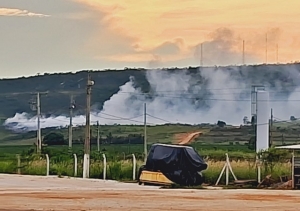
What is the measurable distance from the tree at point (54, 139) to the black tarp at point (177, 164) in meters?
62.2

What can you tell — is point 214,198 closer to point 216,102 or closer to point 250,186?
point 250,186

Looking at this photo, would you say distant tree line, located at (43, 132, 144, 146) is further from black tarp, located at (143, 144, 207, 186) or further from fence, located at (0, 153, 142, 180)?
black tarp, located at (143, 144, 207, 186)

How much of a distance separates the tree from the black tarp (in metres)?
62.2

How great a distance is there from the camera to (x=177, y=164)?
41.1m

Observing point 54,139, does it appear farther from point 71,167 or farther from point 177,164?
point 177,164

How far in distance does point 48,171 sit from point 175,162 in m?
11.5

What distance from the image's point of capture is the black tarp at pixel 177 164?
40.8 m

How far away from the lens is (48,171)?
165ft

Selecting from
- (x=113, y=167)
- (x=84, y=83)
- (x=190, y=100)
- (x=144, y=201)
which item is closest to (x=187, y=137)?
(x=190, y=100)

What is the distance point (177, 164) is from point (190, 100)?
9671cm

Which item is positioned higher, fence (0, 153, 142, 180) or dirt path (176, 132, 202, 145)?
dirt path (176, 132, 202, 145)

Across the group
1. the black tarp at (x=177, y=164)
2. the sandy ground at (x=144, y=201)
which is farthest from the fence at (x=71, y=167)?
the sandy ground at (x=144, y=201)

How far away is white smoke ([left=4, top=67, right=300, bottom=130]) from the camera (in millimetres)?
126875

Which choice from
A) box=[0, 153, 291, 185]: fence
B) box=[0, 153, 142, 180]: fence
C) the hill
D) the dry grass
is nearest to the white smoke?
the hill
